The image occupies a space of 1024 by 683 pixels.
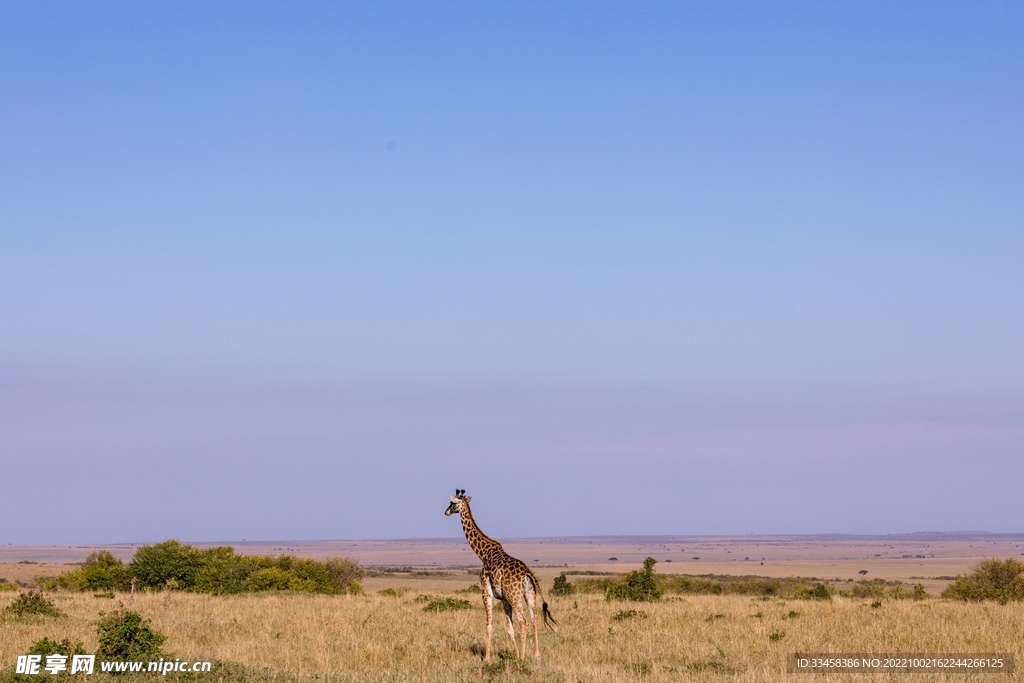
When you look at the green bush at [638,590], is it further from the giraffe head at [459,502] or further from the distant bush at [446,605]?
the giraffe head at [459,502]

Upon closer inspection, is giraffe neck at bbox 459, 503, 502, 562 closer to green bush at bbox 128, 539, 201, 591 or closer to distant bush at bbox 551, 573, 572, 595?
distant bush at bbox 551, 573, 572, 595

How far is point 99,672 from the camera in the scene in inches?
594

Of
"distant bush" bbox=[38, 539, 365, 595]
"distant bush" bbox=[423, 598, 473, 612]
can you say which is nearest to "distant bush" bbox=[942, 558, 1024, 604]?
"distant bush" bbox=[423, 598, 473, 612]

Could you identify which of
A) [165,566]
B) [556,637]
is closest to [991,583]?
[556,637]

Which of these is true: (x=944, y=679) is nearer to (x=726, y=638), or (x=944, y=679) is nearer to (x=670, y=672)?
(x=670, y=672)

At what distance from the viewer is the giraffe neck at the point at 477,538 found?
1947 centimetres

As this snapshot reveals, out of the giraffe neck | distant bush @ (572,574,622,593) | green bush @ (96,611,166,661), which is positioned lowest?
distant bush @ (572,574,622,593)

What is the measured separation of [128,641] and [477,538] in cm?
665

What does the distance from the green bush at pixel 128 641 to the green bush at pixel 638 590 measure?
73.7 ft

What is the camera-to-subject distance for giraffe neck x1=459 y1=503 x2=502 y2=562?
19.5 m

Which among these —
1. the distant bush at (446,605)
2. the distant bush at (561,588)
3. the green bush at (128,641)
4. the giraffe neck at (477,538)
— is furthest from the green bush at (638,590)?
the green bush at (128,641)

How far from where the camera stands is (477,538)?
1994 centimetres

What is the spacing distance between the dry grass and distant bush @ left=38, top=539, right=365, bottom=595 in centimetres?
1060

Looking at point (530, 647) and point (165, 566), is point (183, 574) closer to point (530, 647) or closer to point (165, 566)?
point (165, 566)
